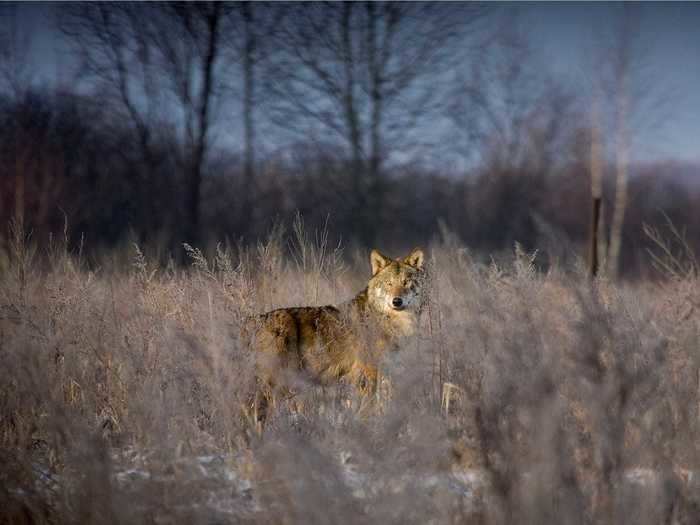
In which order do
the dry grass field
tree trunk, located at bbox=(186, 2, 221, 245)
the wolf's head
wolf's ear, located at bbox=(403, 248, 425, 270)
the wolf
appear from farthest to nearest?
tree trunk, located at bbox=(186, 2, 221, 245) → wolf's ear, located at bbox=(403, 248, 425, 270) → the wolf's head → the wolf → the dry grass field

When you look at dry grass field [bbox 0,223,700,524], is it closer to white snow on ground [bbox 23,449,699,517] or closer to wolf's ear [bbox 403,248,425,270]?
white snow on ground [bbox 23,449,699,517]

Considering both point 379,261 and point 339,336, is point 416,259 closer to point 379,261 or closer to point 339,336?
point 379,261

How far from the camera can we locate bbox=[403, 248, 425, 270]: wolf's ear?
556 cm

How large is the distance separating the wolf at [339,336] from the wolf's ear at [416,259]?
13 centimetres

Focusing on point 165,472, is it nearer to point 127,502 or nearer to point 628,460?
point 127,502

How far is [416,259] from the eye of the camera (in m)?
5.61

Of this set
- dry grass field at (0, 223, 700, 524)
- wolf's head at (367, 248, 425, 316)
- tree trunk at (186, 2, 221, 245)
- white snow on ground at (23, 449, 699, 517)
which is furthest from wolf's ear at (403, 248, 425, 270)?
tree trunk at (186, 2, 221, 245)

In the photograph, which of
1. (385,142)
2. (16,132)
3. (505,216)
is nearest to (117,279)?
(16,132)

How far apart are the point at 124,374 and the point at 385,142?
36.9ft

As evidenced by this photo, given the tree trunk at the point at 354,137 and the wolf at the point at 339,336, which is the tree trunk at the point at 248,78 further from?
the wolf at the point at 339,336

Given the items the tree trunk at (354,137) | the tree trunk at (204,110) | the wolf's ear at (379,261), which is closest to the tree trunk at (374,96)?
the tree trunk at (354,137)

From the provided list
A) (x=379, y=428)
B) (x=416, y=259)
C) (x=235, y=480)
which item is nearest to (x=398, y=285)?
(x=416, y=259)

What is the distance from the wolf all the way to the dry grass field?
262mm

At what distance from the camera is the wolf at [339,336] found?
4.40m
